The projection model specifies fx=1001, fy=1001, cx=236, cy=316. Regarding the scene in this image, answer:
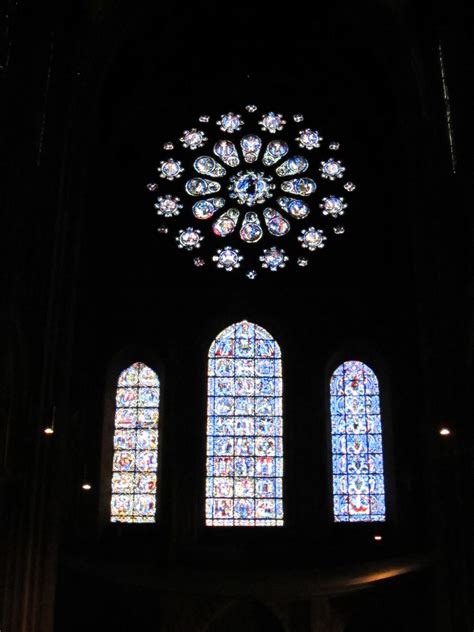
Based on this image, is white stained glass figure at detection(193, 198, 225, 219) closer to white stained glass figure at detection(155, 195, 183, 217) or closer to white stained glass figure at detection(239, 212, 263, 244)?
white stained glass figure at detection(155, 195, 183, 217)

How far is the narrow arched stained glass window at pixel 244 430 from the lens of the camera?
18297 mm

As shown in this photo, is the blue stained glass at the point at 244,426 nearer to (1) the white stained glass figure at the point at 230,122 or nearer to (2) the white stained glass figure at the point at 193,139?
(2) the white stained glass figure at the point at 193,139

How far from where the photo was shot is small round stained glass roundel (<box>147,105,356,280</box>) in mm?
20062

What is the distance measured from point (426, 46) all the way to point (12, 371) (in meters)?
9.15

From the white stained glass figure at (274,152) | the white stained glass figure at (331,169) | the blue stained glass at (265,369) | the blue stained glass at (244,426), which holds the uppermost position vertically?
the white stained glass figure at (274,152)

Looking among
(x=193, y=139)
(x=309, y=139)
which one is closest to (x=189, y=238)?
(x=193, y=139)

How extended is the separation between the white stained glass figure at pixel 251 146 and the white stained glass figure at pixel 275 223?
1.31 m

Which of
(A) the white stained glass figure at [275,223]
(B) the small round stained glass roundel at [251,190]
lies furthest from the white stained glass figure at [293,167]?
(A) the white stained glass figure at [275,223]

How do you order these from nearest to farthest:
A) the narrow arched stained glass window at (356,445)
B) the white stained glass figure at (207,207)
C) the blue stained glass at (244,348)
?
the narrow arched stained glass window at (356,445) < the blue stained glass at (244,348) < the white stained glass figure at (207,207)

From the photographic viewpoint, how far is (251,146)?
2125cm

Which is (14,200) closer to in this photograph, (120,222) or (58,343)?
(58,343)

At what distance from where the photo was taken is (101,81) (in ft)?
62.2

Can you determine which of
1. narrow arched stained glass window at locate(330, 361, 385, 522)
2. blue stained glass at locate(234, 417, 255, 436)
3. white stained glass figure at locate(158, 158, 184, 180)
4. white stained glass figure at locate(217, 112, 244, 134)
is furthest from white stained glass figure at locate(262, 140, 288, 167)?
blue stained glass at locate(234, 417, 255, 436)

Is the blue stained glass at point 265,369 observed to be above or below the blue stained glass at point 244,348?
below
